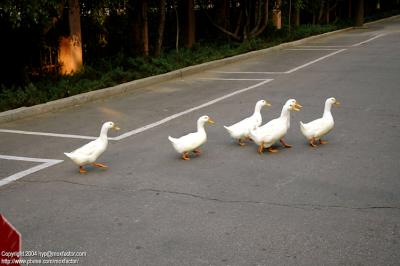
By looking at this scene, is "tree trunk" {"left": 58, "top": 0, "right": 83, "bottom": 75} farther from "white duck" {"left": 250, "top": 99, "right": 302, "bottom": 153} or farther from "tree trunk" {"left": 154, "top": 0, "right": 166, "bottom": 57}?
"white duck" {"left": 250, "top": 99, "right": 302, "bottom": 153}

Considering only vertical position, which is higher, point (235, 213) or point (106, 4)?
point (106, 4)

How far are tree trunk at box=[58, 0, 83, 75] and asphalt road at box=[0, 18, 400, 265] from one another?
11.6 ft

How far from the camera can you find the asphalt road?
458 cm

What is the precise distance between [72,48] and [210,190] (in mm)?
9304

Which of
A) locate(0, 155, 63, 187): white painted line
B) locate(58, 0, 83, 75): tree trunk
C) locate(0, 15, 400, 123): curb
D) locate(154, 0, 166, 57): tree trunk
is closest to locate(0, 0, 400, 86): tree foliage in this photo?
locate(154, 0, 166, 57): tree trunk

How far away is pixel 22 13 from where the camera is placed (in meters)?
11.0

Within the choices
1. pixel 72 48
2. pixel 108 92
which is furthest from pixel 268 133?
pixel 72 48

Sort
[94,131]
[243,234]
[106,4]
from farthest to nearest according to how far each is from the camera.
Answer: [106,4], [94,131], [243,234]

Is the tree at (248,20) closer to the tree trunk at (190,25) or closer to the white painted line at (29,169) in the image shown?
the tree trunk at (190,25)

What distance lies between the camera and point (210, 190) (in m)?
5.95

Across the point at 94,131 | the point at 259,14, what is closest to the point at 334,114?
the point at 94,131

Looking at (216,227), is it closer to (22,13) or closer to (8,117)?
(8,117)

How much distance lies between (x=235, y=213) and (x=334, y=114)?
191 inches

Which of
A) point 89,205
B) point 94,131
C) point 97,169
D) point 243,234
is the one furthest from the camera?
point 94,131
